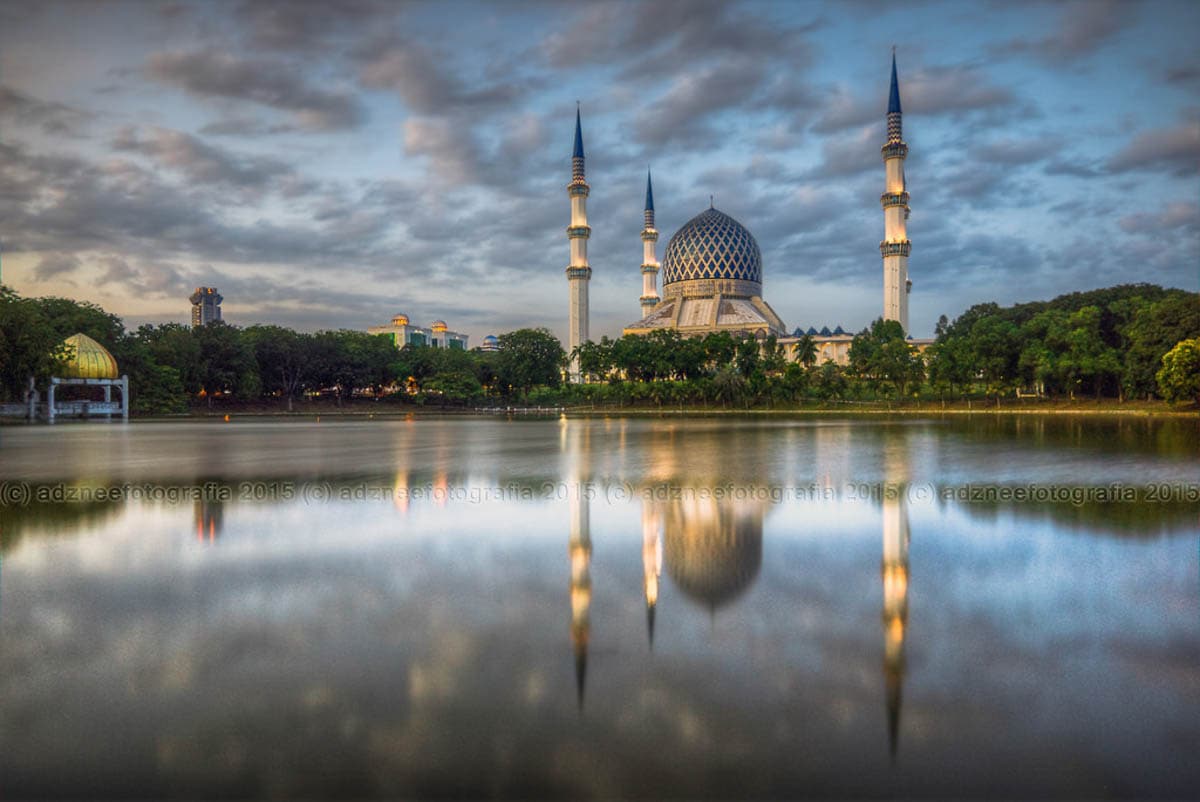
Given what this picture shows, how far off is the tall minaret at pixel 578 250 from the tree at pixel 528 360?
10.7 metres

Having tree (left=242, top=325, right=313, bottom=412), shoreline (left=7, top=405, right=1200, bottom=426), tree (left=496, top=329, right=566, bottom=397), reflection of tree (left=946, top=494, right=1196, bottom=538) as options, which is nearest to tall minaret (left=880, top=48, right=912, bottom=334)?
shoreline (left=7, top=405, right=1200, bottom=426)

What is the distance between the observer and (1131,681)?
3898 millimetres

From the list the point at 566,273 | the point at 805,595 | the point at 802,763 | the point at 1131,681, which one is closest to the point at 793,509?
the point at 805,595

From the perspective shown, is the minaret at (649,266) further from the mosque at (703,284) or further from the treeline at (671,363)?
the treeline at (671,363)

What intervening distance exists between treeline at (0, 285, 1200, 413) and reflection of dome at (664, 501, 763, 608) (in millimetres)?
40123

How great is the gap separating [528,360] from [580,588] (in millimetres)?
53927

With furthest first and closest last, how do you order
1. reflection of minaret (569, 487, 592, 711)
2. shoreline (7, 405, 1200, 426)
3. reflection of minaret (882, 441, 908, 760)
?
Answer: shoreline (7, 405, 1200, 426)
reflection of minaret (569, 487, 592, 711)
reflection of minaret (882, 441, 908, 760)

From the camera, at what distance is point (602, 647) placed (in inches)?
174

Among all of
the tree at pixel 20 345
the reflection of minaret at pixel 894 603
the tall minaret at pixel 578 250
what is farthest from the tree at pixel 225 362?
the reflection of minaret at pixel 894 603

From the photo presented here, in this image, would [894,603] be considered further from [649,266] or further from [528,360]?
[649,266]

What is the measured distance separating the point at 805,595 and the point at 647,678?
198 centimetres

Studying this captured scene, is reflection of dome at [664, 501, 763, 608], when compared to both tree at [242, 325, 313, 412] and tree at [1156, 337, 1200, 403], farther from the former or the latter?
tree at [242, 325, 313, 412]

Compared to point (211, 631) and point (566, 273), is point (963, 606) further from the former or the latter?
point (566, 273)

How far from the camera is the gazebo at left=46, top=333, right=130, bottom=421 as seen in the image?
4197 cm
